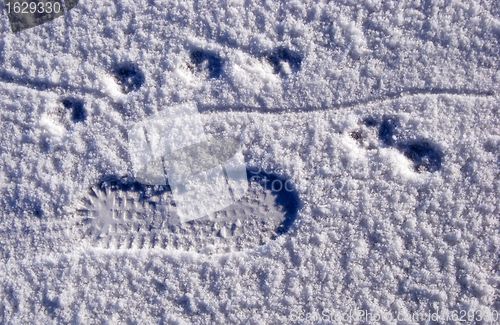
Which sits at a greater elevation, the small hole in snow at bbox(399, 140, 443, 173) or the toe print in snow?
the small hole in snow at bbox(399, 140, 443, 173)

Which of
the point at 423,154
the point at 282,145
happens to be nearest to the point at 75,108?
the point at 282,145

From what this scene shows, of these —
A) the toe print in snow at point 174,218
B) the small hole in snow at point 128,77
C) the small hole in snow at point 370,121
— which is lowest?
the toe print in snow at point 174,218

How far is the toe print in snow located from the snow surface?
0.10 ft

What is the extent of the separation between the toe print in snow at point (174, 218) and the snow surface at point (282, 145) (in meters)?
0.03

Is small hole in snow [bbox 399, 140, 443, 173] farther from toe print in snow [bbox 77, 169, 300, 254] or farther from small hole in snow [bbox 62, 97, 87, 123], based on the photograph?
small hole in snow [bbox 62, 97, 87, 123]

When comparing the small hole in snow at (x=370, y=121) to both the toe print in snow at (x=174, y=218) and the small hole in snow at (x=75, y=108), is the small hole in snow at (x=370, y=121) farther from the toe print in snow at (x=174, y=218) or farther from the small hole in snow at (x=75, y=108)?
the small hole in snow at (x=75, y=108)

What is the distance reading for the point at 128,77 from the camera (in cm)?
131

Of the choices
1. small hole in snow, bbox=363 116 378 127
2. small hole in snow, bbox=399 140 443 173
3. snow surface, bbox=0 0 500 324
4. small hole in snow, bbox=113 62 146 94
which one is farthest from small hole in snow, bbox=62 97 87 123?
small hole in snow, bbox=399 140 443 173

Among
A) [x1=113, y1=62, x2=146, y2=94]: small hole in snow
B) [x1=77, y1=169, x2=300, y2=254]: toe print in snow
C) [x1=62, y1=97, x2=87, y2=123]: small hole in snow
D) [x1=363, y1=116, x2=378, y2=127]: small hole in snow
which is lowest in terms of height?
[x1=77, y1=169, x2=300, y2=254]: toe print in snow

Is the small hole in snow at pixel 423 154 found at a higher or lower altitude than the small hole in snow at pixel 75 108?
higher

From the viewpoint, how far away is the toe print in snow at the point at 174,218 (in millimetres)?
1278

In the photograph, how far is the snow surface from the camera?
4.06 ft

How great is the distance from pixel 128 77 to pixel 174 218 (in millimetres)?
403

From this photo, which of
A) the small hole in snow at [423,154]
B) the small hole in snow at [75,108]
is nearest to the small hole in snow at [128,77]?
the small hole in snow at [75,108]
